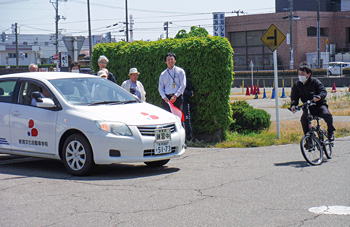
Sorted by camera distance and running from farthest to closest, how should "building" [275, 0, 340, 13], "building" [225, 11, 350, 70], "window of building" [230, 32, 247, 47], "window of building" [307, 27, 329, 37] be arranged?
1. "building" [275, 0, 340, 13]
2. "window of building" [230, 32, 247, 47]
3. "window of building" [307, 27, 329, 37]
4. "building" [225, 11, 350, 70]

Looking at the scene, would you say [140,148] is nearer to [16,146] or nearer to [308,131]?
[16,146]

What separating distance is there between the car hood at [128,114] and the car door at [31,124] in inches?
24.8

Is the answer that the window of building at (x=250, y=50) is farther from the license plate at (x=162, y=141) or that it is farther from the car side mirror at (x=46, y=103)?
the car side mirror at (x=46, y=103)

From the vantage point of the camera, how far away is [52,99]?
29.7 feet

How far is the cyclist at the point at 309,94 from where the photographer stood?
9.76m

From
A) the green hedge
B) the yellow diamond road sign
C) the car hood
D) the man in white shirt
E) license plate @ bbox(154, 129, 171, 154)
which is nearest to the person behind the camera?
the car hood

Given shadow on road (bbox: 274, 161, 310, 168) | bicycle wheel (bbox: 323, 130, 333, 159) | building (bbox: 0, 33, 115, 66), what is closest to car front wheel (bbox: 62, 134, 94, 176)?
shadow on road (bbox: 274, 161, 310, 168)

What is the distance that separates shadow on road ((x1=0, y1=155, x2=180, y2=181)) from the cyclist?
2.56 metres

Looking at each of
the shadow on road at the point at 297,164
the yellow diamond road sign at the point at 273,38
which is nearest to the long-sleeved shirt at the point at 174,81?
the yellow diamond road sign at the point at 273,38

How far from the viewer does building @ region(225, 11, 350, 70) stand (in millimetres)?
66438

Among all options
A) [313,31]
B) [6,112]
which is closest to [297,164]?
[6,112]

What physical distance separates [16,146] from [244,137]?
5759mm

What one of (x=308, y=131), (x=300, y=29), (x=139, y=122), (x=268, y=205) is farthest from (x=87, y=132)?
(x=300, y=29)

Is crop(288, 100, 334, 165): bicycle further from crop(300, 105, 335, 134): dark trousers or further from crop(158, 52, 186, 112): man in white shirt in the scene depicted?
crop(158, 52, 186, 112): man in white shirt
